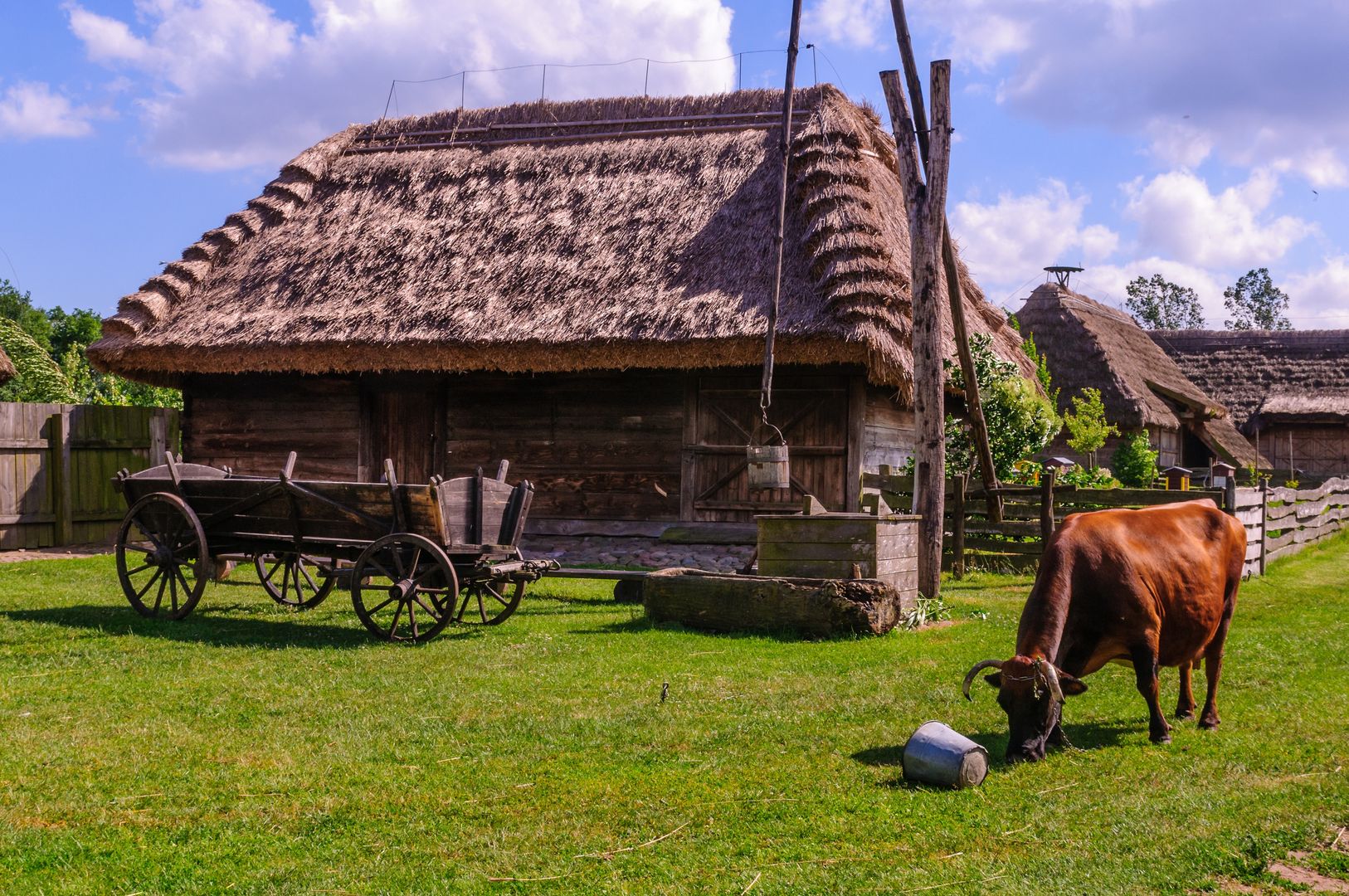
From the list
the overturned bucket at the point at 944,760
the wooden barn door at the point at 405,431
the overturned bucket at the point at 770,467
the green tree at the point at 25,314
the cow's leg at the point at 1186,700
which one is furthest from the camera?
the green tree at the point at 25,314

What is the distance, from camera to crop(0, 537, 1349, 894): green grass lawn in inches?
150

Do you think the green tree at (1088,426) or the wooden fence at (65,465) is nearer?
the wooden fence at (65,465)

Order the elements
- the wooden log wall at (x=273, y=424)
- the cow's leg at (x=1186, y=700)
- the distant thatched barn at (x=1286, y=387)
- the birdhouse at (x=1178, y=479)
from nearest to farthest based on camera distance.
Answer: the cow's leg at (x=1186, y=700)
the wooden log wall at (x=273, y=424)
the birdhouse at (x=1178, y=479)
the distant thatched barn at (x=1286, y=387)

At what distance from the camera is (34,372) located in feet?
87.8

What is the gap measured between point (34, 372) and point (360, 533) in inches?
864

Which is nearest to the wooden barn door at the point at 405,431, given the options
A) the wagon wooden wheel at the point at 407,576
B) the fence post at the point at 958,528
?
the fence post at the point at 958,528

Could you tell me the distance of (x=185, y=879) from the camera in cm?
370

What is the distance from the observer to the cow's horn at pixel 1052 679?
15.7 feet

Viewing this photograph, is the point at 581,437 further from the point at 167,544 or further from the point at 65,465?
the point at 167,544

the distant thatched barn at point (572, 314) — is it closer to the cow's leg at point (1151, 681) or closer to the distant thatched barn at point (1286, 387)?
the cow's leg at point (1151, 681)

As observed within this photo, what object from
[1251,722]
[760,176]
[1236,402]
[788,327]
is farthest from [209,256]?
[1236,402]

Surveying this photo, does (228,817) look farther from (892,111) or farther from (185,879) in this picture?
(892,111)

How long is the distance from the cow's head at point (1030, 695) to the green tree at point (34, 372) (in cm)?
2652

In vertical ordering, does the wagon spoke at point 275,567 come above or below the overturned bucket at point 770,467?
below
